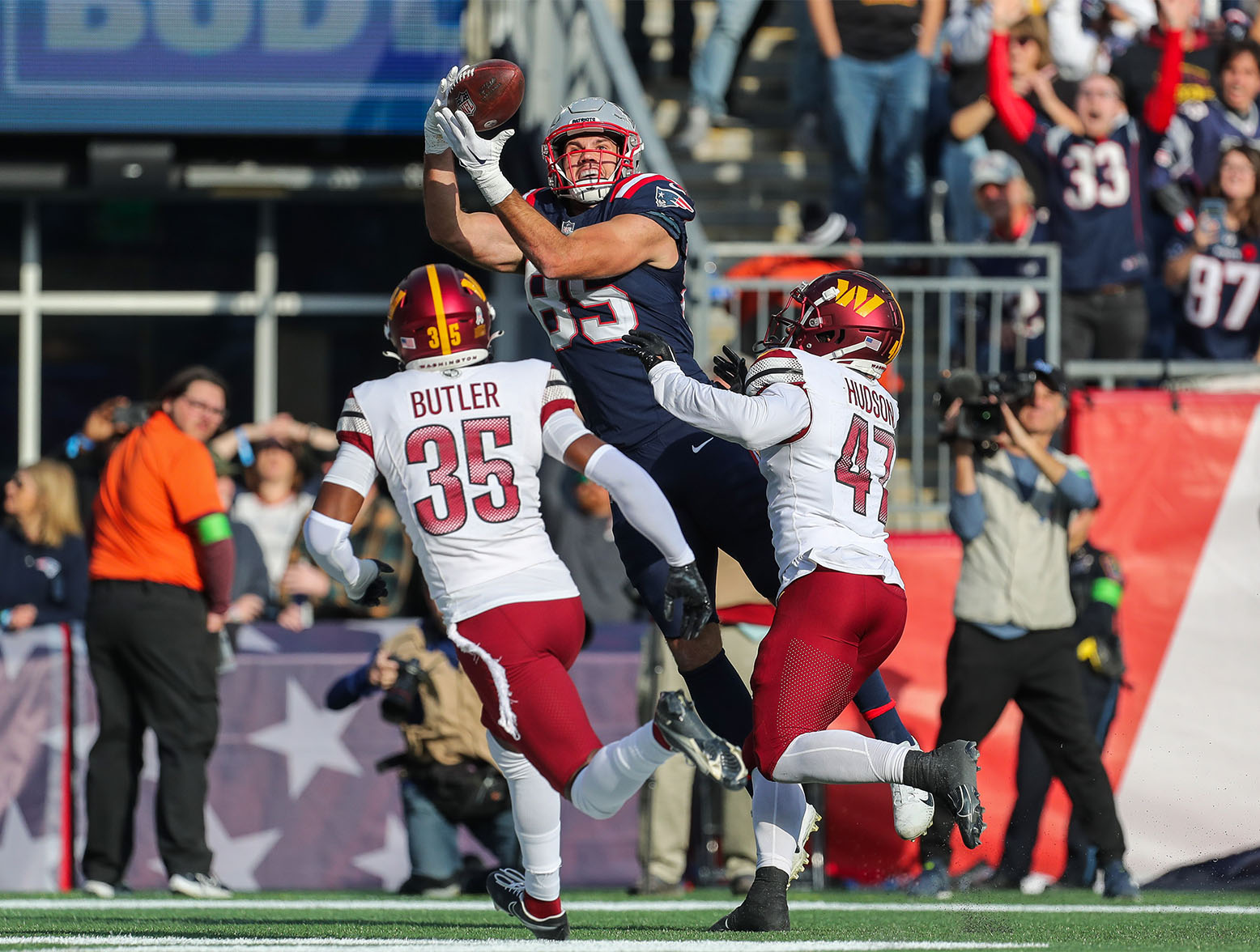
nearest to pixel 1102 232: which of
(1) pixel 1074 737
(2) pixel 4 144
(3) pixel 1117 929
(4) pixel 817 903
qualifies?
(1) pixel 1074 737

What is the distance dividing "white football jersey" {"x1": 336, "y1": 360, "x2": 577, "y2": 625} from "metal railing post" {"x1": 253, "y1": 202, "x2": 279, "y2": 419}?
21.1 ft

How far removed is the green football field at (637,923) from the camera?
4754 millimetres

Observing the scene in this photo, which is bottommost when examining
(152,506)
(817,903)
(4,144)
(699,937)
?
(817,903)

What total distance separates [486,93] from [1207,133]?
5.67m

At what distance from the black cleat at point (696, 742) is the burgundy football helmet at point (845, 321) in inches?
41.3

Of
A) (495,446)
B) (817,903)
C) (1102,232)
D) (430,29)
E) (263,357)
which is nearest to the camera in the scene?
(495,446)

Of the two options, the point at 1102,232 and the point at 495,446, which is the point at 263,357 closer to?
the point at 1102,232

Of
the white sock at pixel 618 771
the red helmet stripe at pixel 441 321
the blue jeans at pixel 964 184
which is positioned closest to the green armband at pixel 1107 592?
the blue jeans at pixel 964 184

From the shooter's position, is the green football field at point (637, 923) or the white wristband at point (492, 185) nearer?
the green football field at point (637, 923)

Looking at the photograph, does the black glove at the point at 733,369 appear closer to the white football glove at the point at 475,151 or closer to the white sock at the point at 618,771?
the white football glove at the point at 475,151

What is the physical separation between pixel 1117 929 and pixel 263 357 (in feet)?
24.7

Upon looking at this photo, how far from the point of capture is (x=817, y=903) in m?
6.85

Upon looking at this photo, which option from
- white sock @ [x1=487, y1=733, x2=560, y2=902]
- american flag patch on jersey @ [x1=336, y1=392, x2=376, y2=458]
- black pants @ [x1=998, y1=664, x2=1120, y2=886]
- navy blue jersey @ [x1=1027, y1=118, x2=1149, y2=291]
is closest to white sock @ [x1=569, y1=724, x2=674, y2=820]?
white sock @ [x1=487, y1=733, x2=560, y2=902]

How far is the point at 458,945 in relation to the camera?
4.73 meters
